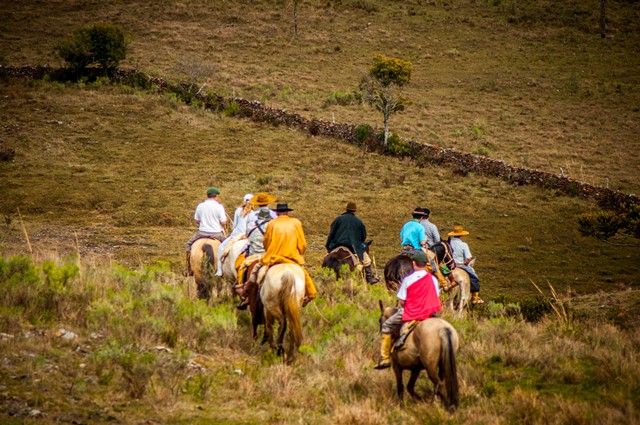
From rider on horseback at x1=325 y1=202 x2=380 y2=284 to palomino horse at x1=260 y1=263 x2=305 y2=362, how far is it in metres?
Result: 6.05

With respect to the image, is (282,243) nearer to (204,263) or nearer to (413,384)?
(413,384)

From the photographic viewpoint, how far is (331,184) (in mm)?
36969

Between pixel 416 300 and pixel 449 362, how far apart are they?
3.18ft

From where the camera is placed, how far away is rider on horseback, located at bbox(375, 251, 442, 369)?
28.2ft

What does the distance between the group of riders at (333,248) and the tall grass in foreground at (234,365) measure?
0.99 m

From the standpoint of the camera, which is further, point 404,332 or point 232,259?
point 232,259

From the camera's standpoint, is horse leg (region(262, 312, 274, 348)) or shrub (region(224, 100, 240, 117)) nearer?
horse leg (region(262, 312, 274, 348))

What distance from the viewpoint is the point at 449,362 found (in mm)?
8039

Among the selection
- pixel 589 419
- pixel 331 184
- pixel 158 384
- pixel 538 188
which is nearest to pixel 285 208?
pixel 158 384

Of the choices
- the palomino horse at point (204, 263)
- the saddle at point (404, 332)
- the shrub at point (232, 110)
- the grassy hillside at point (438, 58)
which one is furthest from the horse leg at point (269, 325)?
the shrub at point (232, 110)

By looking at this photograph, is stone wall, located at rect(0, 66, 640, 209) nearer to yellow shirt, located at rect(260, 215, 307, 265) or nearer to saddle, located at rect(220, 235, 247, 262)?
saddle, located at rect(220, 235, 247, 262)

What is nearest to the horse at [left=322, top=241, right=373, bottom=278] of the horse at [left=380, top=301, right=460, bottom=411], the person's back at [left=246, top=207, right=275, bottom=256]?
the person's back at [left=246, top=207, right=275, bottom=256]

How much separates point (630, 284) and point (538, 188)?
1442 centimetres

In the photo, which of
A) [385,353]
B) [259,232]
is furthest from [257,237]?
[385,353]
